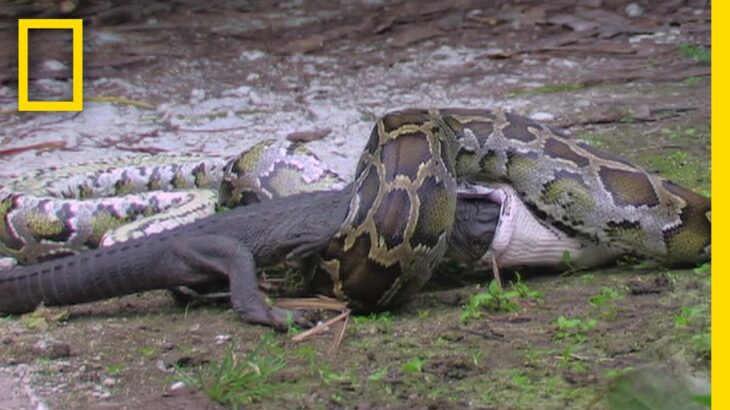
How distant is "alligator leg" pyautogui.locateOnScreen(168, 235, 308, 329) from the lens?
192 inches

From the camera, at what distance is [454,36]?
10641mm

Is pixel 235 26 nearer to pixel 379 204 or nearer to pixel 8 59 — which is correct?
pixel 8 59

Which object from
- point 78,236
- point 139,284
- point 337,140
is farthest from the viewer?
point 337,140

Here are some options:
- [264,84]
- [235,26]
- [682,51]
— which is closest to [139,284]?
[264,84]

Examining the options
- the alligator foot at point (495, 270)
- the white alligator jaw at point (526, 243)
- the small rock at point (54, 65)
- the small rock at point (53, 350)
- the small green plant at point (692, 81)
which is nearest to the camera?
the small rock at point (53, 350)

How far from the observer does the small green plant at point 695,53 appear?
10.1 m

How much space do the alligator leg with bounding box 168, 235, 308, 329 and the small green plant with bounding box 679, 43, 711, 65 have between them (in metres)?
6.00

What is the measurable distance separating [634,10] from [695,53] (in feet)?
3.44

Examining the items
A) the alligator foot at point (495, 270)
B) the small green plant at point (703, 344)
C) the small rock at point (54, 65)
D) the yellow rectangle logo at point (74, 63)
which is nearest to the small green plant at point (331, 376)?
the small green plant at point (703, 344)

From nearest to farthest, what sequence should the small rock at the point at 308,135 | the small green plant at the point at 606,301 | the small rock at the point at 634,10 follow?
the small green plant at the point at 606,301
the small rock at the point at 308,135
the small rock at the point at 634,10

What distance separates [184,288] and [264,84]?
470 centimetres

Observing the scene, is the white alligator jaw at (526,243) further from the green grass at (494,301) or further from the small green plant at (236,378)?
the small green plant at (236,378)

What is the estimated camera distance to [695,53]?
33.4 feet

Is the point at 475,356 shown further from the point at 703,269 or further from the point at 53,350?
the point at 703,269
